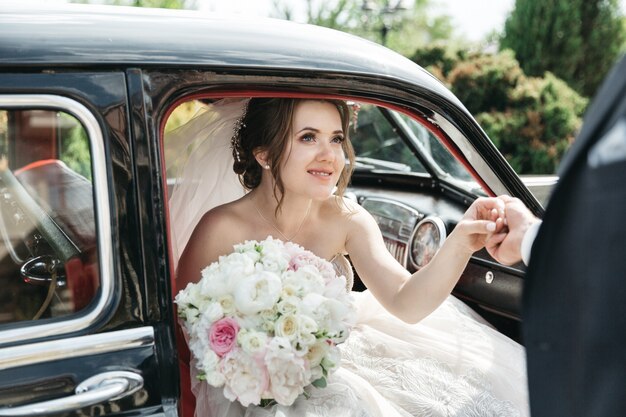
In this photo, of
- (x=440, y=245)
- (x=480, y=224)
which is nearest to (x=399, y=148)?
(x=440, y=245)

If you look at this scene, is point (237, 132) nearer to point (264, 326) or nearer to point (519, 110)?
point (264, 326)

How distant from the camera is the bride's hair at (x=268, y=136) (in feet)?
7.09

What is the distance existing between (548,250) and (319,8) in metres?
23.1

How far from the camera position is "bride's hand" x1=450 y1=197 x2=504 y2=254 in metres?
1.88

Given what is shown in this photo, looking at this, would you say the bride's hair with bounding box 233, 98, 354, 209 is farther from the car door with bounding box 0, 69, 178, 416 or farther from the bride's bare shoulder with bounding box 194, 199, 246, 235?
the car door with bounding box 0, 69, 178, 416

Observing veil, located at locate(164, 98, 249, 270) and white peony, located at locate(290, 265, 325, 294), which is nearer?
white peony, located at locate(290, 265, 325, 294)

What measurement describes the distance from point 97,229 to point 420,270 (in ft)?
3.43

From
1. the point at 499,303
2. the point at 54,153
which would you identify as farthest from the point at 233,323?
the point at 499,303

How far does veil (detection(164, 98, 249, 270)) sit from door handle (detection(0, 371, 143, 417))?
100cm

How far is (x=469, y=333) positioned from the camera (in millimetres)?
2340

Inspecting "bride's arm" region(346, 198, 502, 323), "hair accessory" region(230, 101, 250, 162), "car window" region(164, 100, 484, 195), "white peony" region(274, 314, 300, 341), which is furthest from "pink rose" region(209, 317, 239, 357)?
"car window" region(164, 100, 484, 195)

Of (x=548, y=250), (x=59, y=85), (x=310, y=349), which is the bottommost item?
(x=310, y=349)

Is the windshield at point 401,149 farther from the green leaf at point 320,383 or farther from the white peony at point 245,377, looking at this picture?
the white peony at point 245,377

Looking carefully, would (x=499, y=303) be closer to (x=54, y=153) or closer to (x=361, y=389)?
(x=361, y=389)
